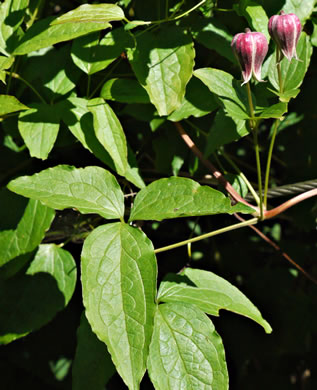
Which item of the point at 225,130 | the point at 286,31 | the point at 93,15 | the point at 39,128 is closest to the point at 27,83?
the point at 39,128

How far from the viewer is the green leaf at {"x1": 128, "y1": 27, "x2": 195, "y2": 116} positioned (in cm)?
91

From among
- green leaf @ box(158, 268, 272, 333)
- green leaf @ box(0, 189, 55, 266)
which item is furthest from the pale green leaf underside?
green leaf @ box(158, 268, 272, 333)

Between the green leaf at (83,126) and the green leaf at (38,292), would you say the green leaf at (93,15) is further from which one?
the green leaf at (38,292)

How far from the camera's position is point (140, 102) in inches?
38.3

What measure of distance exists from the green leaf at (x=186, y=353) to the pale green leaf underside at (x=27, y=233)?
0.25 meters

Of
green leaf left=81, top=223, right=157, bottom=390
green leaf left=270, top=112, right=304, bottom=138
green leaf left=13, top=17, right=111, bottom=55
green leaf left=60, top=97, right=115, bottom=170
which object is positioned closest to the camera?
green leaf left=81, top=223, right=157, bottom=390

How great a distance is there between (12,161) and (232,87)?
1.60 ft

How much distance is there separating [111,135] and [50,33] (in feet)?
0.57

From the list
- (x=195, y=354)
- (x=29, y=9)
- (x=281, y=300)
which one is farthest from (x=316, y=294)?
(x=29, y=9)

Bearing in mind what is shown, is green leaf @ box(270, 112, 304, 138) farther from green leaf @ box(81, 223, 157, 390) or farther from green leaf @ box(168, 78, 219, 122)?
green leaf @ box(81, 223, 157, 390)

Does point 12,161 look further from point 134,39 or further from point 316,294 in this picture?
point 316,294

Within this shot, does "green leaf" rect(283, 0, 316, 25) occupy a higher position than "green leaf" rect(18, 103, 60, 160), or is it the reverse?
"green leaf" rect(283, 0, 316, 25)

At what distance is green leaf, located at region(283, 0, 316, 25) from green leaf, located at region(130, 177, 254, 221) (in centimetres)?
35

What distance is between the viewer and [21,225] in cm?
100
